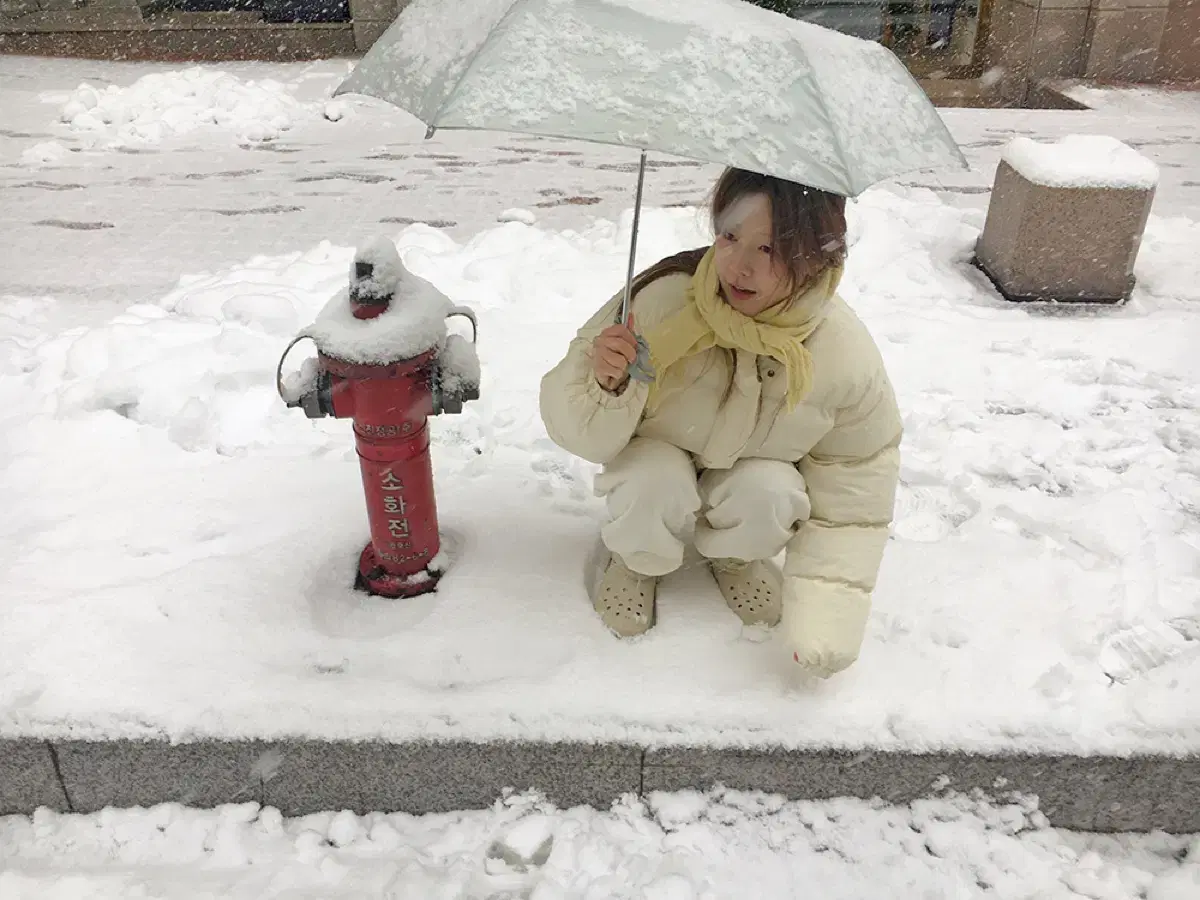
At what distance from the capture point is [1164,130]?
7.72 metres

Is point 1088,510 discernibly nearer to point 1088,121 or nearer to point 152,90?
point 1088,121

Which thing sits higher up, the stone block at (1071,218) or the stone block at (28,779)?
the stone block at (1071,218)

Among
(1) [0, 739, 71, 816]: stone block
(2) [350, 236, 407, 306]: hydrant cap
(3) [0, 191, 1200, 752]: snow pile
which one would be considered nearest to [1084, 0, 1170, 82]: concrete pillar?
(3) [0, 191, 1200, 752]: snow pile

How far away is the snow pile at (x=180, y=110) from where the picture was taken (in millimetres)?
7586

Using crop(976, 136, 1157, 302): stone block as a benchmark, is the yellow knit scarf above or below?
above

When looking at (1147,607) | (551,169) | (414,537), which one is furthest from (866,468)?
(551,169)

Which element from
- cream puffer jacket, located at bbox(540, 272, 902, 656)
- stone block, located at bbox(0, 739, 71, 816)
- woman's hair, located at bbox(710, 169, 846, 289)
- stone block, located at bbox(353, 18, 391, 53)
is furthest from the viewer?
stone block, located at bbox(353, 18, 391, 53)

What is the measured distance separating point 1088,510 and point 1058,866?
121 cm

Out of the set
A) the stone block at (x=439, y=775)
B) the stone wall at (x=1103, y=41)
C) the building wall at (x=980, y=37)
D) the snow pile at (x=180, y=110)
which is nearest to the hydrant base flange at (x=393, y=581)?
the stone block at (x=439, y=775)

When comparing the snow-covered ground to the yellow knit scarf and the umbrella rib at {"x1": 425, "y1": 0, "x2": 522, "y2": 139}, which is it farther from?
the umbrella rib at {"x1": 425, "y1": 0, "x2": 522, "y2": 139}

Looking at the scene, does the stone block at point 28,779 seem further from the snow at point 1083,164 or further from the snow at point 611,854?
the snow at point 1083,164

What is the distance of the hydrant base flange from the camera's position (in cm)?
252

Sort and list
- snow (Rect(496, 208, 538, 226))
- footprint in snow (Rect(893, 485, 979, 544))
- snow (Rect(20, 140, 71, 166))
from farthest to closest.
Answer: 1. snow (Rect(20, 140, 71, 166))
2. snow (Rect(496, 208, 538, 226))
3. footprint in snow (Rect(893, 485, 979, 544))

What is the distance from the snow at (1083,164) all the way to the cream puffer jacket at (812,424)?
2879 mm
